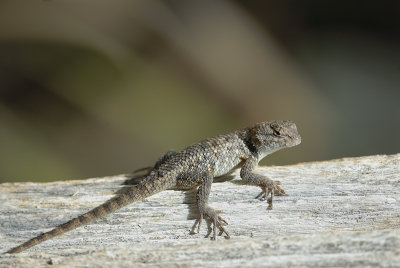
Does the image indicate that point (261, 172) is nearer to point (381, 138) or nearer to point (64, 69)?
point (381, 138)

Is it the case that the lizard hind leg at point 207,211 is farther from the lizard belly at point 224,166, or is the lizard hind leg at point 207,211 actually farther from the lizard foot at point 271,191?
the lizard foot at point 271,191

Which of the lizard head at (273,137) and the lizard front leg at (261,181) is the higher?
the lizard head at (273,137)

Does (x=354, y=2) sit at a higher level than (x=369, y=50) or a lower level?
higher

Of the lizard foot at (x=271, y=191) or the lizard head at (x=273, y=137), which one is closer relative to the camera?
the lizard foot at (x=271, y=191)

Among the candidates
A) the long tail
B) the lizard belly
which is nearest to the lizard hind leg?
the lizard belly

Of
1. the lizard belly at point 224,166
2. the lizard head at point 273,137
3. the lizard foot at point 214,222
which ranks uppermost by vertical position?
the lizard head at point 273,137

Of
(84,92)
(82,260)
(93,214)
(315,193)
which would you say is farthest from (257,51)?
(82,260)

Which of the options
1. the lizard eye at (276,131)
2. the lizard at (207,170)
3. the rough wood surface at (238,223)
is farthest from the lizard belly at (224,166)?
the lizard eye at (276,131)

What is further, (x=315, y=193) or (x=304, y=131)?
(x=304, y=131)

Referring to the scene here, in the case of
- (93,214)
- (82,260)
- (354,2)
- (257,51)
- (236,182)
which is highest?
(354,2)
